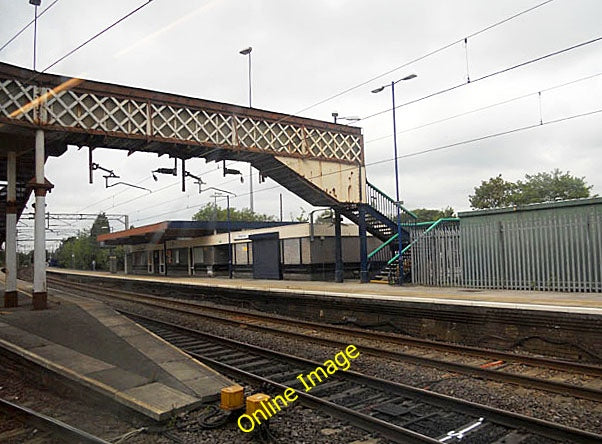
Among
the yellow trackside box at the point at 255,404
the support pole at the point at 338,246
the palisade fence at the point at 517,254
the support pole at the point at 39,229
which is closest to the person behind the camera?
the yellow trackside box at the point at 255,404

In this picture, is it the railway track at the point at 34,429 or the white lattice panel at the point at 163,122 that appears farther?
the white lattice panel at the point at 163,122

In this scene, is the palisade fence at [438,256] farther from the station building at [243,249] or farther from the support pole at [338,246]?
the station building at [243,249]

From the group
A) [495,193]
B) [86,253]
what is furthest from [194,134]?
[86,253]

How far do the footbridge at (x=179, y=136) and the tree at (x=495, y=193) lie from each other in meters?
30.8

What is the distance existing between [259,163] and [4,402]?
13.0 meters

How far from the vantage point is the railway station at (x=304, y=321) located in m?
6.15

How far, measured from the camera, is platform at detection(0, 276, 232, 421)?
666 cm

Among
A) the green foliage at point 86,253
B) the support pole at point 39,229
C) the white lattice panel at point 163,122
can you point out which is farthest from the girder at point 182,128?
the green foliage at point 86,253

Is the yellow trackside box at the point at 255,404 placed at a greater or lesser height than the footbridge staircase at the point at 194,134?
lesser

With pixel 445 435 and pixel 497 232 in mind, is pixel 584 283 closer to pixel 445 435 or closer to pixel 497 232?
pixel 497 232

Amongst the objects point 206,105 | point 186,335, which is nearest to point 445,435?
point 186,335

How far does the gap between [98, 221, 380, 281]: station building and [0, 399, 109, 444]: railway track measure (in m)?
18.5

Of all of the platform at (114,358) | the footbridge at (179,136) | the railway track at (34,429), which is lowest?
the railway track at (34,429)

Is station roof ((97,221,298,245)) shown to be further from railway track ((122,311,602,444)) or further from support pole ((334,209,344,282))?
railway track ((122,311,602,444))
